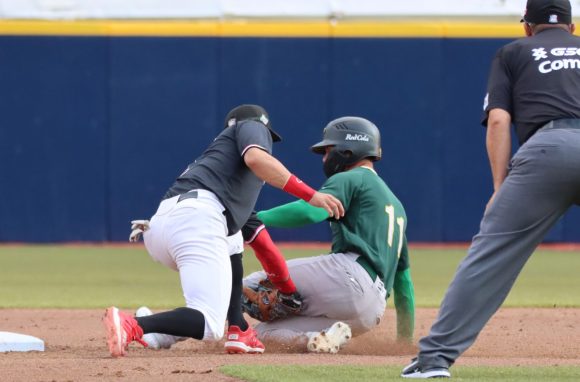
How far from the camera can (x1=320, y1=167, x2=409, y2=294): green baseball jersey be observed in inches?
235

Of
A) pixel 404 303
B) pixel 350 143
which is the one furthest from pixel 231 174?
pixel 404 303

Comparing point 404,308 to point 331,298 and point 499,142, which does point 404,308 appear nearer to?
point 331,298

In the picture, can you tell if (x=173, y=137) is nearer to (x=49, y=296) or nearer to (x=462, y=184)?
(x=462, y=184)

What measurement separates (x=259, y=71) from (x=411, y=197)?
242 centimetres

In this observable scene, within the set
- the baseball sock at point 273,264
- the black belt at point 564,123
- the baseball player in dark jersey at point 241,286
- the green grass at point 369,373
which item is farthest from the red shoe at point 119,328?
the black belt at point 564,123

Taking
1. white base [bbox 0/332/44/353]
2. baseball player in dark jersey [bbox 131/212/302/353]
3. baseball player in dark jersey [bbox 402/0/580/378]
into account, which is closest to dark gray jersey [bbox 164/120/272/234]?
baseball player in dark jersey [bbox 131/212/302/353]

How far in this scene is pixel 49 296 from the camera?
31.4 ft

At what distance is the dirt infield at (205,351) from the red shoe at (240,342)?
0.26 feet

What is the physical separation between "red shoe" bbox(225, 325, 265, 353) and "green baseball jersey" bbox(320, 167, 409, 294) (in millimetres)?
679

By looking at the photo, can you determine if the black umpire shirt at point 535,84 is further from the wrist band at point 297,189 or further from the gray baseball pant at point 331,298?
the gray baseball pant at point 331,298

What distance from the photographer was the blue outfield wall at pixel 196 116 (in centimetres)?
1457

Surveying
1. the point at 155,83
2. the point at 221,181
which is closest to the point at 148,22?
the point at 155,83

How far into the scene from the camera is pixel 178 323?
523cm

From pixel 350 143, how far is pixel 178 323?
1.56m
